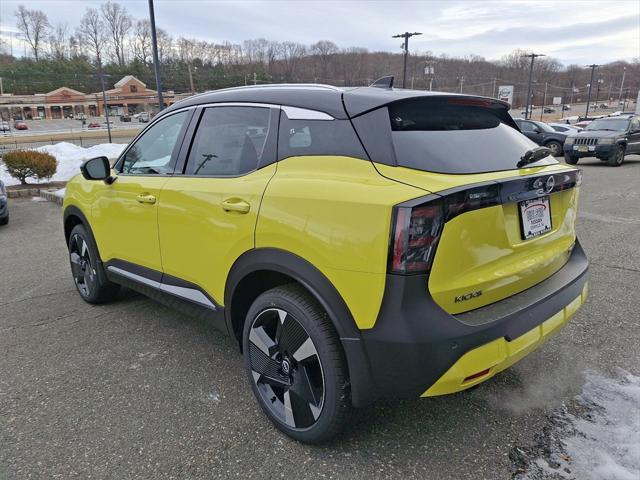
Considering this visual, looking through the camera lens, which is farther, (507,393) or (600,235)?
(600,235)

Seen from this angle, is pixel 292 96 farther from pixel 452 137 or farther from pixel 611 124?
pixel 611 124

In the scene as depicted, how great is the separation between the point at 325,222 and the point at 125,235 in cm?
204

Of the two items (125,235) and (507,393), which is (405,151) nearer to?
(507,393)

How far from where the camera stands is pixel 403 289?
1862 mm

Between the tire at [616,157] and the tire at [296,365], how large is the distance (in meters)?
16.6

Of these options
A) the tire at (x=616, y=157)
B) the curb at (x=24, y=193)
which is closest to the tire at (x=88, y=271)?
the curb at (x=24, y=193)

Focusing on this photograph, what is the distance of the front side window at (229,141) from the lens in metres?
2.61

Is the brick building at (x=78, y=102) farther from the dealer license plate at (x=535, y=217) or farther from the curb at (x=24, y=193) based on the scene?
the dealer license plate at (x=535, y=217)

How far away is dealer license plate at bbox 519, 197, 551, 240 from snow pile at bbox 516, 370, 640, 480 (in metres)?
1.03

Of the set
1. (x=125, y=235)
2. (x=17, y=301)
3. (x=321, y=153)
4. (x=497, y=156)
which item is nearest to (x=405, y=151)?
(x=321, y=153)

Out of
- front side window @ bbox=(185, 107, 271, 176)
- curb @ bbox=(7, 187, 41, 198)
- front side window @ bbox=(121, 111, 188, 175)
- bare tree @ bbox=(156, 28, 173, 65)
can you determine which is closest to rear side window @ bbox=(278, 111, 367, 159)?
front side window @ bbox=(185, 107, 271, 176)

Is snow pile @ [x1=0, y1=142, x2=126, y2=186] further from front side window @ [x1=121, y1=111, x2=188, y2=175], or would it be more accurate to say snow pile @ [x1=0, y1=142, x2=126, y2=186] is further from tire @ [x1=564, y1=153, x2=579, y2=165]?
tire @ [x1=564, y1=153, x2=579, y2=165]

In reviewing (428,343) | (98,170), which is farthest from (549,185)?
(98,170)

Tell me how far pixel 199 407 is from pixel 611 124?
18477 mm
